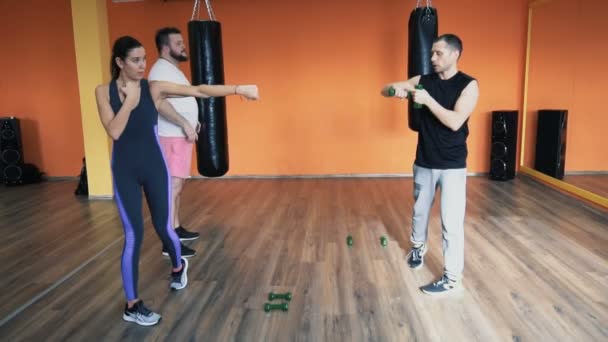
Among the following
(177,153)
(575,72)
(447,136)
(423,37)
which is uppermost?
(423,37)

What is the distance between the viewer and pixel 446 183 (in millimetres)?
2621

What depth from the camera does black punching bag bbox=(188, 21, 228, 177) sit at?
3.49 meters

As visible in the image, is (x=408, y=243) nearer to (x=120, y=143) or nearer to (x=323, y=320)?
(x=323, y=320)

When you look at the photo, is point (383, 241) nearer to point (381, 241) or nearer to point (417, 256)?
point (381, 241)

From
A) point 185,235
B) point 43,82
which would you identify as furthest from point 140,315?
point 43,82

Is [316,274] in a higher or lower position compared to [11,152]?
lower

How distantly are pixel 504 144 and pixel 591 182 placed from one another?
1.01 m

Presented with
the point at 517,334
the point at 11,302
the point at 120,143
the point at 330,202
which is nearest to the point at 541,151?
the point at 330,202

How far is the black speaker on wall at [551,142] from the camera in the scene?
5410mm

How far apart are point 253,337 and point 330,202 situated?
2.64 meters

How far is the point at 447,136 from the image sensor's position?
2.61 m

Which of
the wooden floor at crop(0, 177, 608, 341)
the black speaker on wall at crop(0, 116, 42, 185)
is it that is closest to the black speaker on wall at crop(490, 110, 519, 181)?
the wooden floor at crop(0, 177, 608, 341)

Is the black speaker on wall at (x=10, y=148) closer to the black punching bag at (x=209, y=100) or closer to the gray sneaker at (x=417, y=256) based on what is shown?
the black punching bag at (x=209, y=100)

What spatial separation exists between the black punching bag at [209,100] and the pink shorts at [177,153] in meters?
0.31
